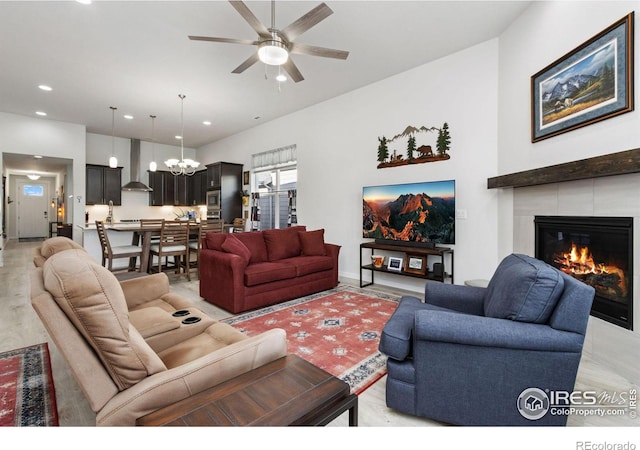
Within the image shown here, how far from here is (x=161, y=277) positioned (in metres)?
2.66

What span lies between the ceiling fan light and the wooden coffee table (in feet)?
8.26

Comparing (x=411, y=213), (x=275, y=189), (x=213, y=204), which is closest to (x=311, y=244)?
(x=411, y=213)

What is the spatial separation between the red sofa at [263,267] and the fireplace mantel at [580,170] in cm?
254

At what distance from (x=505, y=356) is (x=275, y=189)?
6.04 meters

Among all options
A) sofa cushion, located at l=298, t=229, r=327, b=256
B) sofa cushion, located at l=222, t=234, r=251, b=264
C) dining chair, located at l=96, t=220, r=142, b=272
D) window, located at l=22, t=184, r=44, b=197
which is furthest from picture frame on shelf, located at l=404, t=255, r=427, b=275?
window, located at l=22, t=184, r=44, b=197

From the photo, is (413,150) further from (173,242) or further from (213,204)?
(213,204)

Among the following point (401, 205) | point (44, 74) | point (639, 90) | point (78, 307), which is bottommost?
point (78, 307)

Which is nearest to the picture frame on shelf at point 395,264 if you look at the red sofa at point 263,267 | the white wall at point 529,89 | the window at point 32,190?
the red sofa at point 263,267

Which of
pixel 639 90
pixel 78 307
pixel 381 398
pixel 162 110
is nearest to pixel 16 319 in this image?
pixel 78 307

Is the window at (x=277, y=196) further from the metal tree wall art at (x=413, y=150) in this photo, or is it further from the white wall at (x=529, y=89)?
the white wall at (x=529, y=89)

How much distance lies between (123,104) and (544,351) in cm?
712

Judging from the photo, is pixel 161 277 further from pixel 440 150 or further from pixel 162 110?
pixel 162 110

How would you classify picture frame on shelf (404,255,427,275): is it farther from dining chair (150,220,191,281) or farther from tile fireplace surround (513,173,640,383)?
dining chair (150,220,191,281)

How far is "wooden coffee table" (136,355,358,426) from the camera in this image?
0.92 m
